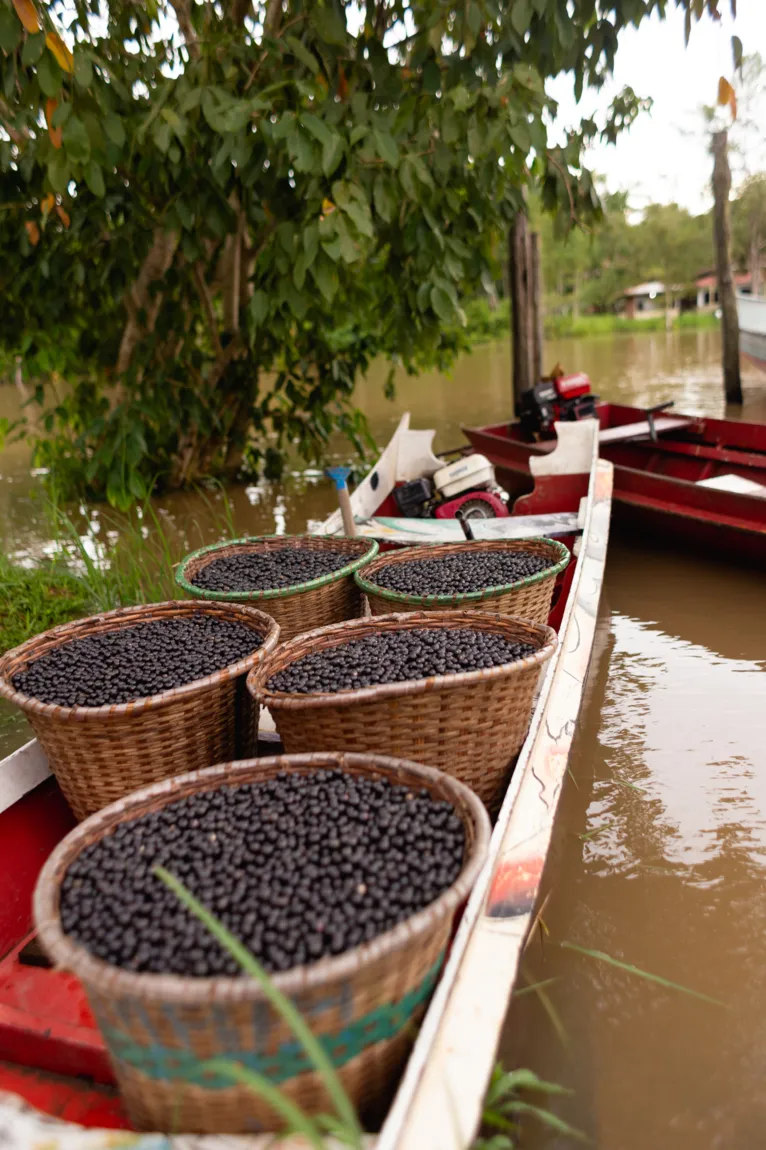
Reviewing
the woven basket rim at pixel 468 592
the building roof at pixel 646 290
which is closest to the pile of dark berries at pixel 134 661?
the woven basket rim at pixel 468 592

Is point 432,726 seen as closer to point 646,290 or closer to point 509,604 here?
point 509,604

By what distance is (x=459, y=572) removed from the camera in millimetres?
2602

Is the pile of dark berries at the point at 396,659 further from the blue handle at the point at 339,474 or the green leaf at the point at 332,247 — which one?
the green leaf at the point at 332,247

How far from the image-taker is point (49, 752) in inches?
76.0

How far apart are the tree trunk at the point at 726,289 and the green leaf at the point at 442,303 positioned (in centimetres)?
→ 748

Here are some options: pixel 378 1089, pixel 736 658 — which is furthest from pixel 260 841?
pixel 736 658

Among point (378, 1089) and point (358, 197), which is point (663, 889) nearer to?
point (378, 1089)

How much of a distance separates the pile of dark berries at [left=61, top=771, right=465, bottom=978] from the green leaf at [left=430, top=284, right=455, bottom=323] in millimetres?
3113

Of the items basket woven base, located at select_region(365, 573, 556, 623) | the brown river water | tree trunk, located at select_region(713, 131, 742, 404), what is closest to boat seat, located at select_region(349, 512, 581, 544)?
the brown river water

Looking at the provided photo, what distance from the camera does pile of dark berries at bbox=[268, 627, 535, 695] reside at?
1.85 meters

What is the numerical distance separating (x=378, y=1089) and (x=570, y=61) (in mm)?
3491

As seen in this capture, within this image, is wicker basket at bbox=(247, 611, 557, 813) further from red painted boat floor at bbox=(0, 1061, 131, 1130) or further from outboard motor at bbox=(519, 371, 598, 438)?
→ outboard motor at bbox=(519, 371, 598, 438)

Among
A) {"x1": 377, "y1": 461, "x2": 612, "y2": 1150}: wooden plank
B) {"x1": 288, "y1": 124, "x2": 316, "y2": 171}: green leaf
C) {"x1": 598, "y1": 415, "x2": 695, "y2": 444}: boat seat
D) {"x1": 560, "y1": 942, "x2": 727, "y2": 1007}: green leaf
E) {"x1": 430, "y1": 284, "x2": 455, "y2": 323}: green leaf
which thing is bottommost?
{"x1": 560, "y1": 942, "x2": 727, "y2": 1007}: green leaf

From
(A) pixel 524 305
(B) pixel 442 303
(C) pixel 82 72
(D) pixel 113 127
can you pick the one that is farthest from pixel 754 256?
(C) pixel 82 72
